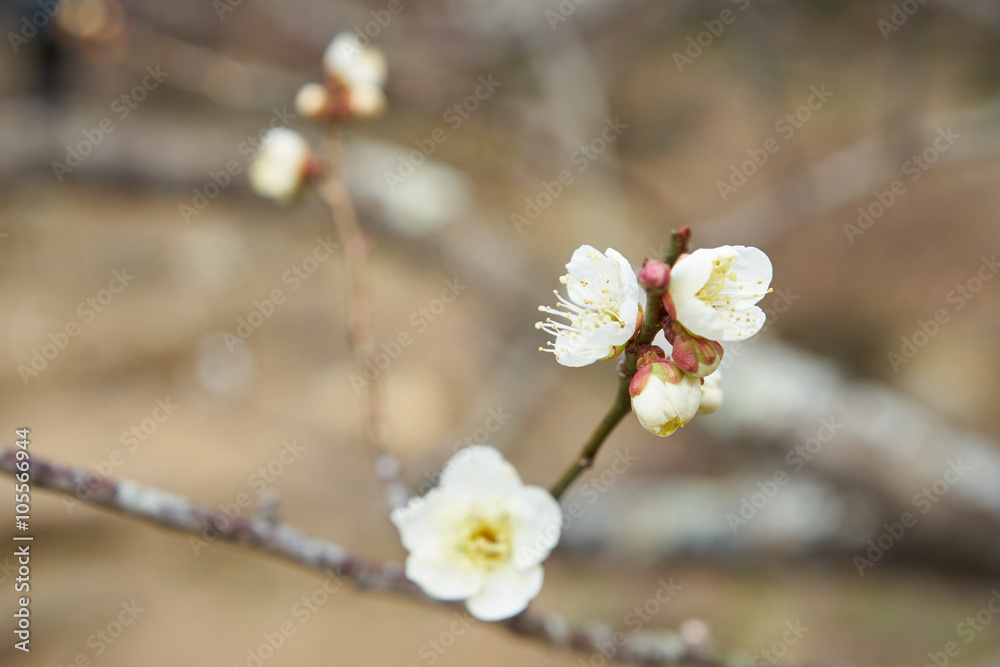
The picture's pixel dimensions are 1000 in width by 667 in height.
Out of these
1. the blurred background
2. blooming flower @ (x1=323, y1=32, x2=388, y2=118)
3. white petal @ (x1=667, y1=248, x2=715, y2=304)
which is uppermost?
white petal @ (x1=667, y1=248, x2=715, y2=304)

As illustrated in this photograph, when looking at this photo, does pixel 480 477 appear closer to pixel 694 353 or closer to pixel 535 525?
pixel 535 525

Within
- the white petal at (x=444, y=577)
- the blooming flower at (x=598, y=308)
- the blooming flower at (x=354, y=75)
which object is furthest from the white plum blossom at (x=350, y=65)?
the white petal at (x=444, y=577)

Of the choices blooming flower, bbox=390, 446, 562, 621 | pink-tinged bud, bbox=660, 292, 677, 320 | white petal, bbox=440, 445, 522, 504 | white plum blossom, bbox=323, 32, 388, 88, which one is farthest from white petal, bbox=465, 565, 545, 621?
white plum blossom, bbox=323, 32, 388, 88

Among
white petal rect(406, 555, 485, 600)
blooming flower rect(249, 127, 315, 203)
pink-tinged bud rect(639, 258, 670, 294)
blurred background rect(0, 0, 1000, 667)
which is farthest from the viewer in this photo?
blurred background rect(0, 0, 1000, 667)

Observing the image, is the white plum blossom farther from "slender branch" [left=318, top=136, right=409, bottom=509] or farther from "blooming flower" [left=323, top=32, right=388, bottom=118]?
"slender branch" [left=318, top=136, right=409, bottom=509]

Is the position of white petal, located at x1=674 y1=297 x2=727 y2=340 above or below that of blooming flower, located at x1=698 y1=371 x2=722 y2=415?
above

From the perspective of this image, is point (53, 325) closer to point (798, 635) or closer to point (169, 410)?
point (169, 410)
